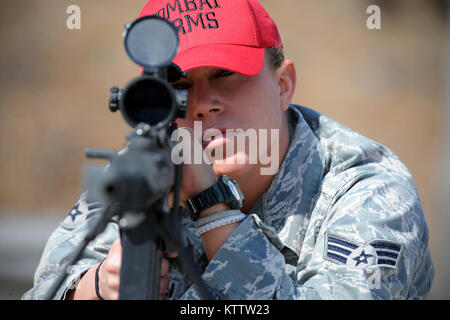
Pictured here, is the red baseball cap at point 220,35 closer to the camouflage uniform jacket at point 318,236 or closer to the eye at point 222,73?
the eye at point 222,73

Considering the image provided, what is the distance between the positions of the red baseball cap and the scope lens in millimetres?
706

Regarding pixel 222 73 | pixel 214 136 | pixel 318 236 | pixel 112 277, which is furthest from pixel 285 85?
pixel 112 277

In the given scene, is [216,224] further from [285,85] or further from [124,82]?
[124,82]

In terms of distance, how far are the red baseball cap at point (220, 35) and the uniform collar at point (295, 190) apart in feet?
1.18

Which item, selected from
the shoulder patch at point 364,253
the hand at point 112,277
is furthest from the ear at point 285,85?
the hand at point 112,277

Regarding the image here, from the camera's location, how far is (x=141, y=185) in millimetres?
897

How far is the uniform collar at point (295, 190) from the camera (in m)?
1.85

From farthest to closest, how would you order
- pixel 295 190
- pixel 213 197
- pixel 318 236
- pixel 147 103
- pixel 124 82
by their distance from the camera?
1. pixel 124 82
2. pixel 295 190
3. pixel 318 236
4. pixel 213 197
5. pixel 147 103

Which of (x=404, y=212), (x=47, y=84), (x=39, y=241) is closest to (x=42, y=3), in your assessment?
(x=47, y=84)

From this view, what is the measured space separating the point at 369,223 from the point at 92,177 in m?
0.93

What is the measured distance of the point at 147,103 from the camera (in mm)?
1079

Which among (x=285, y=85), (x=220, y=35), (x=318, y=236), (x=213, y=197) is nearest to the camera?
(x=213, y=197)

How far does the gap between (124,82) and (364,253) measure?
5.10 meters

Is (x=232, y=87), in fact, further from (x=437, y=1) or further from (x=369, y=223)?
(x=437, y=1)
